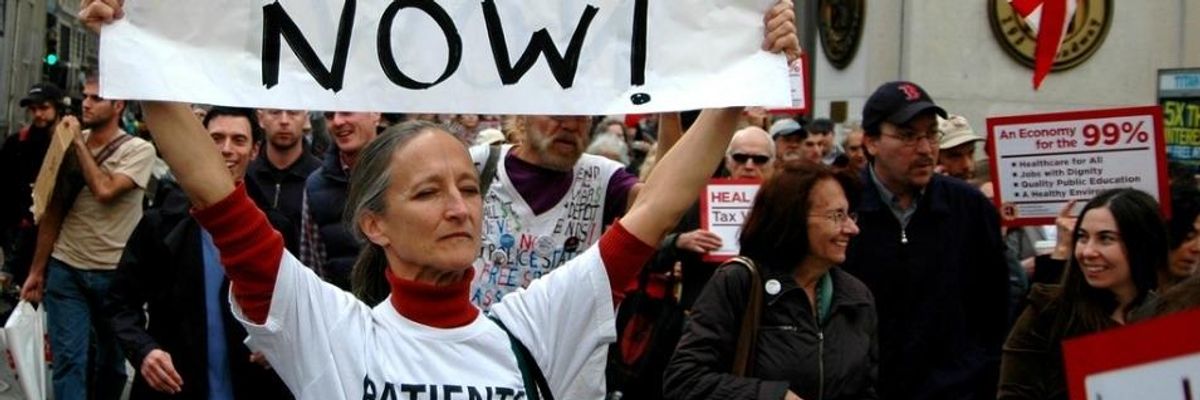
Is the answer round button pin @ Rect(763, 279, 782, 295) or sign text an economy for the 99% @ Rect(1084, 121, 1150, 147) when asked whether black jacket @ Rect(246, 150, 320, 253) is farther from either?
sign text an economy for the 99% @ Rect(1084, 121, 1150, 147)

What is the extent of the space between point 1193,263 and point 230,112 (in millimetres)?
3328

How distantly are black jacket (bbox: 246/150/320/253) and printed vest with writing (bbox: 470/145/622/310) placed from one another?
126cm

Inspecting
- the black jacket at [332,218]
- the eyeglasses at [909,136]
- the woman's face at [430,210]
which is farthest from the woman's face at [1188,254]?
the woman's face at [430,210]

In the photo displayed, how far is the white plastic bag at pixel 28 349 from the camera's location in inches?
331

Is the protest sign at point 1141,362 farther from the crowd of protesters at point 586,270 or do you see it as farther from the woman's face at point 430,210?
the woman's face at point 430,210

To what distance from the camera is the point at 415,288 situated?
334 centimetres

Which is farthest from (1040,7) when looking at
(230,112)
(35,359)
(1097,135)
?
(35,359)

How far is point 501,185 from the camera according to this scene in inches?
224

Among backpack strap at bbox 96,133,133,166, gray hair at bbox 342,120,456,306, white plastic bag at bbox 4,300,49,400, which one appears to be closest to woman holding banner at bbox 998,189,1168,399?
gray hair at bbox 342,120,456,306

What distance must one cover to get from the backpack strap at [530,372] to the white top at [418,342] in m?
0.01

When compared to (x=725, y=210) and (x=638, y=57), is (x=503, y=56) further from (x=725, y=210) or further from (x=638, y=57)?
(x=725, y=210)

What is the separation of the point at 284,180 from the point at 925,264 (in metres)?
2.39

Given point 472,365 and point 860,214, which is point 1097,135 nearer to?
point 860,214

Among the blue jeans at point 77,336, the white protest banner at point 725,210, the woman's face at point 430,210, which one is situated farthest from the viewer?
the blue jeans at point 77,336
